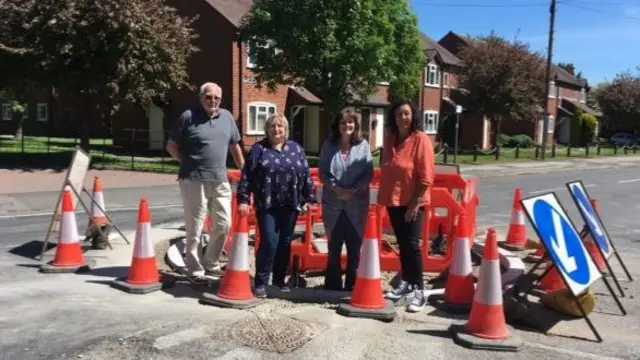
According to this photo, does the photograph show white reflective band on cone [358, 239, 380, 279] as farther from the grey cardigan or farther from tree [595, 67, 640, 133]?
tree [595, 67, 640, 133]

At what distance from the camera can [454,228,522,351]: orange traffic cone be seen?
4.51 m

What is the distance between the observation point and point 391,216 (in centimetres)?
548

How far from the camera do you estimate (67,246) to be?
21.9ft

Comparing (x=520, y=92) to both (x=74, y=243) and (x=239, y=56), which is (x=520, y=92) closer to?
(x=239, y=56)

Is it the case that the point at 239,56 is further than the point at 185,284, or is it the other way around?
the point at 239,56

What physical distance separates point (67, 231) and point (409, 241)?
3.76 meters

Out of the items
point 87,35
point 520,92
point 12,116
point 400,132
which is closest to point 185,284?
point 400,132

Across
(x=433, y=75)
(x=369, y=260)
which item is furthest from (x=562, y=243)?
(x=433, y=75)

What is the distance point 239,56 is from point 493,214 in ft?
56.8

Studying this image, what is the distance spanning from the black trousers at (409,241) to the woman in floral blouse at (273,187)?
863 mm

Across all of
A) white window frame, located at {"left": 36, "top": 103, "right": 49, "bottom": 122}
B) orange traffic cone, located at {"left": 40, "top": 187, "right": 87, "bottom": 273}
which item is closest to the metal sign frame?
orange traffic cone, located at {"left": 40, "top": 187, "right": 87, "bottom": 273}

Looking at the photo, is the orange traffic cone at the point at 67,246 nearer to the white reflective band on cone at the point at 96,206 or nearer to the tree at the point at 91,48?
the white reflective band on cone at the point at 96,206

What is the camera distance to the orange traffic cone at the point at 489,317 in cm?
451

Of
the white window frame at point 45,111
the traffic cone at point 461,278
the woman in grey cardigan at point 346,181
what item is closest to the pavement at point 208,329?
the traffic cone at point 461,278
